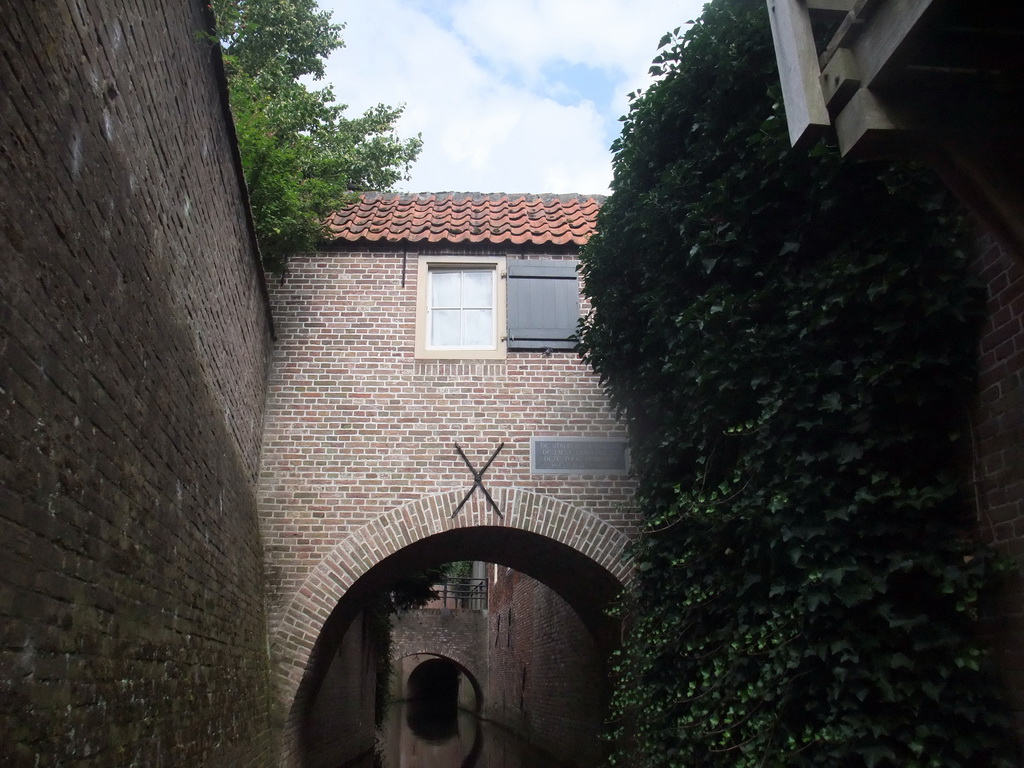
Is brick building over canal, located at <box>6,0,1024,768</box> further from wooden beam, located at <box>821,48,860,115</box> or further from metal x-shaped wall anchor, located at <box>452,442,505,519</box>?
wooden beam, located at <box>821,48,860,115</box>

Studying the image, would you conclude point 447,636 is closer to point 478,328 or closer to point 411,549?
point 411,549

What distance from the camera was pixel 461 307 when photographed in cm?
887

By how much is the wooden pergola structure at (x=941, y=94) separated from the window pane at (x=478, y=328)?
Answer: 5.84m

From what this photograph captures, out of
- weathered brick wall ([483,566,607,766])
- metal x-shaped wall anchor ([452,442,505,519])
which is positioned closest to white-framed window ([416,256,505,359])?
metal x-shaped wall anchor ([452,442,505,519])

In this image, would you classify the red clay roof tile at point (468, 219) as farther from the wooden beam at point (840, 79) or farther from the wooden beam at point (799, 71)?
the wooden beam at point (840, 79)

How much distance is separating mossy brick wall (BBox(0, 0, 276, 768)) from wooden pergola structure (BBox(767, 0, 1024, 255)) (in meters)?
2.67

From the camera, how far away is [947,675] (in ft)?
12.0

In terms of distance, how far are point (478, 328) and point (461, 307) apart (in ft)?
1.00

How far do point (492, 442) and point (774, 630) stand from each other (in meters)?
4.16

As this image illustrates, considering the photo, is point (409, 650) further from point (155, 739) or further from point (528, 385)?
point (155, 739)

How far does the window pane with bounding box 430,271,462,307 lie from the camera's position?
8867 millimetres

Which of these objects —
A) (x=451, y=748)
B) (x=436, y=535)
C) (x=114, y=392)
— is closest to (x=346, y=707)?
(x=436, y=535)

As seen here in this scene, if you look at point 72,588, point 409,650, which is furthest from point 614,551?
point 409,650

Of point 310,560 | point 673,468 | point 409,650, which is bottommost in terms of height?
point 409,650
